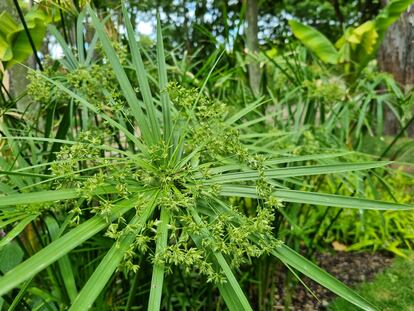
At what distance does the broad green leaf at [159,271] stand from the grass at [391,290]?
162 centimetres

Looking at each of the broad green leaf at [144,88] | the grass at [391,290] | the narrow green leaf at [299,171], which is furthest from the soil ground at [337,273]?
the broad green leaf at [144,88]

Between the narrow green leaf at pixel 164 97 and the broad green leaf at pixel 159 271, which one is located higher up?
the narrow green leaf at pixel 164 97

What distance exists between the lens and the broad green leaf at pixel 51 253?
61 cm

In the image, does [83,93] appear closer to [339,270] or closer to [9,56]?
[9,56]

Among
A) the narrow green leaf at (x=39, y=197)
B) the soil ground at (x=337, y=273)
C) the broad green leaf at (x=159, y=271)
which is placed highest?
the narrow green leaf at (x=39, y=197)

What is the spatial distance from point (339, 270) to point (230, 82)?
1.39 meters

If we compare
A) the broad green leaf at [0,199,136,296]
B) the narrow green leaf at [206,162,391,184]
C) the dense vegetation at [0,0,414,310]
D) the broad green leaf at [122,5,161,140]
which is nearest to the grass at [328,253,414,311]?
the dense vegetation at [0,0,414,310]

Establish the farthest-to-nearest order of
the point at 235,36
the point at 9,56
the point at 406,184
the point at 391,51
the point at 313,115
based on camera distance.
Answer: the point at 391,51, the point at 406,184, the point at 313,115, the point at 235,36, the point at 9,56

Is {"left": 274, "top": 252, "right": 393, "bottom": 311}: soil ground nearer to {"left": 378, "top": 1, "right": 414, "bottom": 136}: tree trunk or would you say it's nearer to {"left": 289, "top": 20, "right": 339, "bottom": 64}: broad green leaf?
{"left": 289, "top": 20, "right": 339, "bottom": 64}: broad green leaf

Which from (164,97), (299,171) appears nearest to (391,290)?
(299,171)

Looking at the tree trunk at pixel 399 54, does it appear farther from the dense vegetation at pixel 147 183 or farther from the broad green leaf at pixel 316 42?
the dense vegetation at pixel 147 183

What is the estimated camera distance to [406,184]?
11.7 ft

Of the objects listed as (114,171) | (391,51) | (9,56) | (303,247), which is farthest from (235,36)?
(391,51)

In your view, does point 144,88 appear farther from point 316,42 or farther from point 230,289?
point 316,42
